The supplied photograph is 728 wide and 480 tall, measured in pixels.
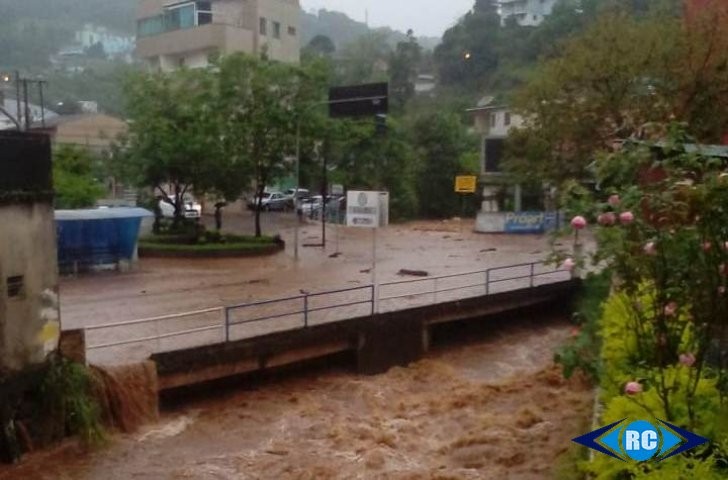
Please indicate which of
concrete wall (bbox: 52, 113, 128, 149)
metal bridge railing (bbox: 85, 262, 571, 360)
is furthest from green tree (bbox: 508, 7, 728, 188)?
concrete wall (bbox: 52, 113, 128, 149)

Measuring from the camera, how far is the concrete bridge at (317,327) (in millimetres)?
18000

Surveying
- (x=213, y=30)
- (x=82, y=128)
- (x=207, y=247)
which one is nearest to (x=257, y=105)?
(x=207, y=247)

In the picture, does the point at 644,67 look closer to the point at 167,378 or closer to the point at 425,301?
the point at 425,301

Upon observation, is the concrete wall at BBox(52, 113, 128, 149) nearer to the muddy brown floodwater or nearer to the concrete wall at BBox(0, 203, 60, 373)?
the muddy brown floodwater

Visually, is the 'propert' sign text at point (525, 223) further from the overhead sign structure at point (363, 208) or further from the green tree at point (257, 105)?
the overhead sign structure at point (363, 208)

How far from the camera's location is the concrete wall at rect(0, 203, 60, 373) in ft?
48.6

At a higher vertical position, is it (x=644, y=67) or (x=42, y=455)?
(x=644, y=67)

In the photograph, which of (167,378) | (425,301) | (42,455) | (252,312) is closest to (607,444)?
(42,455)

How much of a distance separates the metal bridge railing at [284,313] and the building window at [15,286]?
1750mm

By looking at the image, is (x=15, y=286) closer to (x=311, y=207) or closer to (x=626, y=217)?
(x=626, y=217)

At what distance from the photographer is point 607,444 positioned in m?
5.51

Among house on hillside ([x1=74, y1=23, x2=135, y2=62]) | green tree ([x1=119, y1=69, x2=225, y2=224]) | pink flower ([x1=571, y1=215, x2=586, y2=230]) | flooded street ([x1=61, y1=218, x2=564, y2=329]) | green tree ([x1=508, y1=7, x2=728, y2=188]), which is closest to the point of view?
pink flower ([x1=571, y1=215, x2=586, y2=230])

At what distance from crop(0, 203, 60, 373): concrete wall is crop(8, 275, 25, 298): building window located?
3cm

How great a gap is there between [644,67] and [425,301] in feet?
39.6
